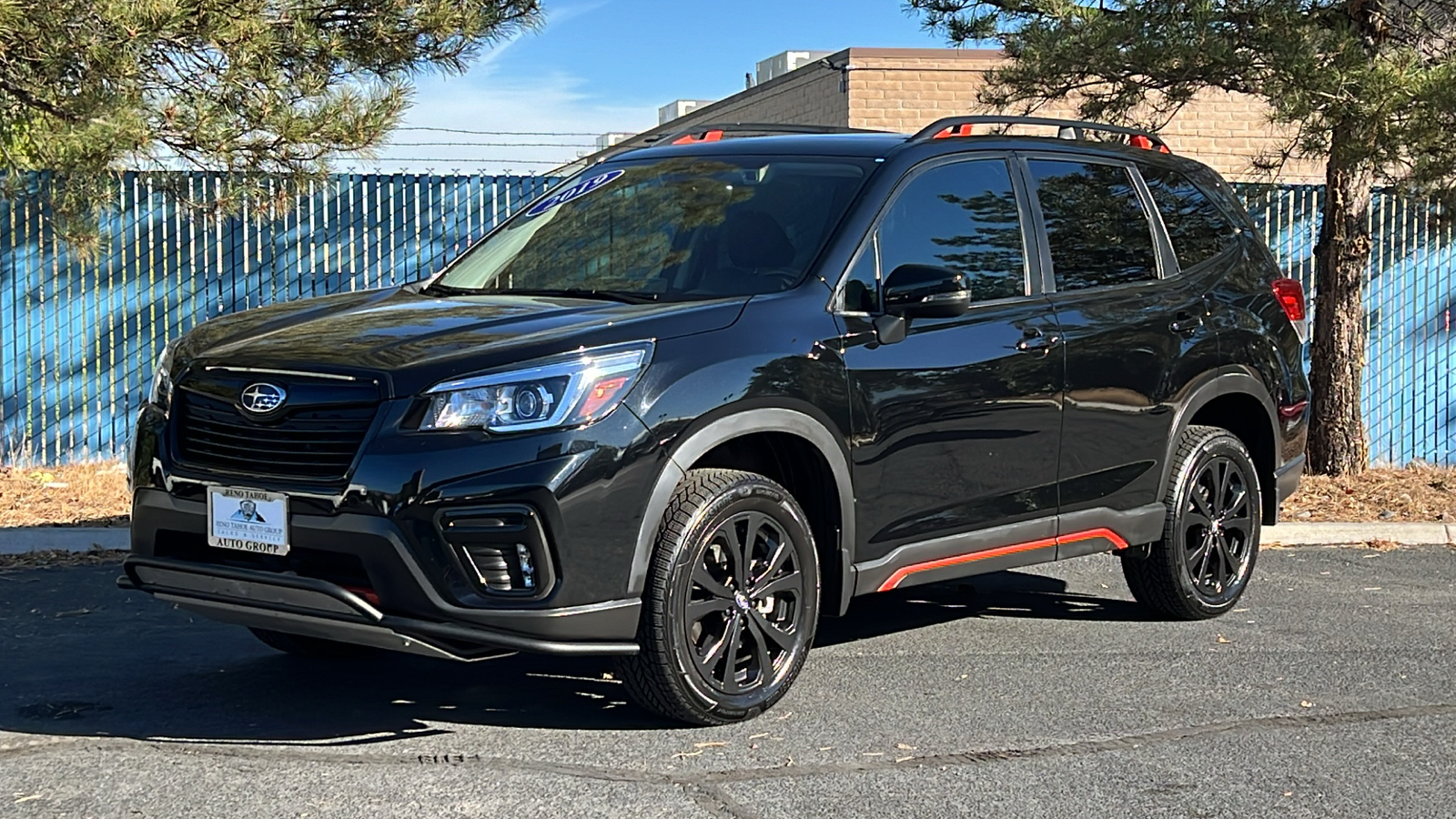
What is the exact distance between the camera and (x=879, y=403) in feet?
18.4

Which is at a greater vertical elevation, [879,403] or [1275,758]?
[879,403]

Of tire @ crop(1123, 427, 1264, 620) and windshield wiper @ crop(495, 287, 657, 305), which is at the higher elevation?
windshield wiper @ crop(495, 287, 657, 305)

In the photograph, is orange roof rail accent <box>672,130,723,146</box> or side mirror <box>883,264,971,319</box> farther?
orange roof rail accent <box>672,130,723,146</box>

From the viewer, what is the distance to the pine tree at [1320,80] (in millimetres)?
9391

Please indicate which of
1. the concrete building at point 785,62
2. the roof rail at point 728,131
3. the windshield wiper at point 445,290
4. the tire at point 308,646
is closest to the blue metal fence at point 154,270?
the roof rail at point 728,131

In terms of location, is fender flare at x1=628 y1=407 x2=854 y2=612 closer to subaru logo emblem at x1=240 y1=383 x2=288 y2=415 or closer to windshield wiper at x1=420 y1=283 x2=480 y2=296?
subaru logo emblem at x1=240 y1=383 x2=288 y2=415

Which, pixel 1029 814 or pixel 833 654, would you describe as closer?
pixel 1029 814

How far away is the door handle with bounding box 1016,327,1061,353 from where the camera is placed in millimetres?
6125

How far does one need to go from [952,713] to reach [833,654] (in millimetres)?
985

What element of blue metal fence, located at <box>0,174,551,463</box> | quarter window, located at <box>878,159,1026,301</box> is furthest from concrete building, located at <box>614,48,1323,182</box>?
quarter window, located at <box>878,159,1026,301</box>

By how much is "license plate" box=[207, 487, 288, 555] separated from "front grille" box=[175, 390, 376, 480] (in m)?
0.08

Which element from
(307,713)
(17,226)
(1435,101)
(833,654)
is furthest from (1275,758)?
(17,226)

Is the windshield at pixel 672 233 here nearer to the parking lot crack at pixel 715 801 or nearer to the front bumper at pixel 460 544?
the front bumper at pixel 460 544

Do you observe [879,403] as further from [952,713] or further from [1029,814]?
[1029,814]
